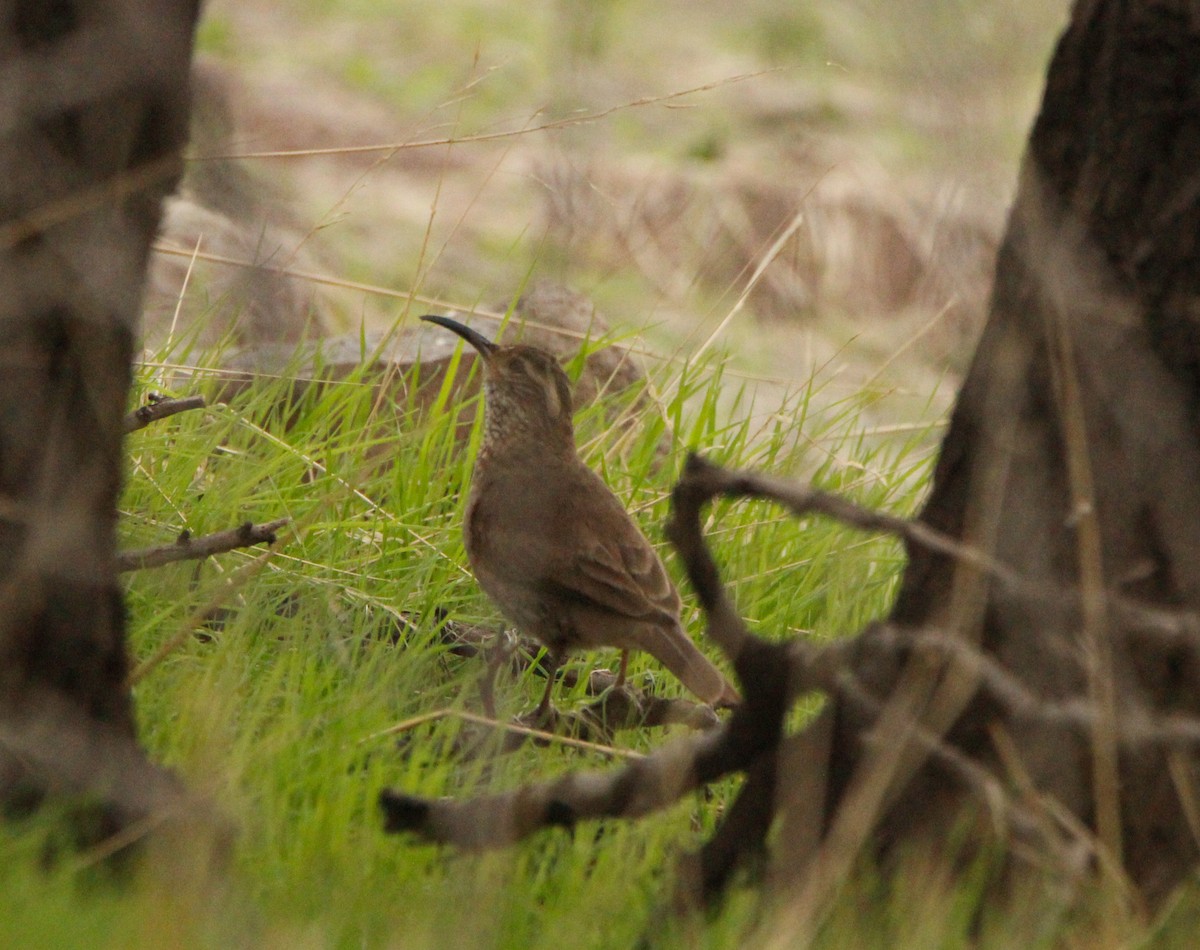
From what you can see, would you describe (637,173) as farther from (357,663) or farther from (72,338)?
(72,338)

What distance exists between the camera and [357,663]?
381 centimetres

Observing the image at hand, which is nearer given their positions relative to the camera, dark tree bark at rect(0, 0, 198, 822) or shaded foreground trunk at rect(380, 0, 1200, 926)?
dark tree bark at rect(0, 0, 198, 822)

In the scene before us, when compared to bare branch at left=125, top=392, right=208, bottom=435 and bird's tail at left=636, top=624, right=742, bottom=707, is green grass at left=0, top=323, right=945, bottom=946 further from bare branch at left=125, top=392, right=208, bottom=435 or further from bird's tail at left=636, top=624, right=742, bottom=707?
bare branch at left=125, top=392, right=208, bottom=435

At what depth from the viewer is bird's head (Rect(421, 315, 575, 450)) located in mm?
4684

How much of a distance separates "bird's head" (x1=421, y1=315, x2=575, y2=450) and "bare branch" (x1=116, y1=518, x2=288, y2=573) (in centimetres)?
136

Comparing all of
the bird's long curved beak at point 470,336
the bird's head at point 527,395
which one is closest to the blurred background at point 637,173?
the bird's long curved beak at point 470,336

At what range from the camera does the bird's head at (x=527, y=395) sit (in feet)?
15.4

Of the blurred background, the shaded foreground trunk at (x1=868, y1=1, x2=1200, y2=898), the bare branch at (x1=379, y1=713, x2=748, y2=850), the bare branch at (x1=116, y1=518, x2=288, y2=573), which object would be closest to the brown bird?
the blurred background

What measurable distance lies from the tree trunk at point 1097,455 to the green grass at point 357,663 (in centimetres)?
55

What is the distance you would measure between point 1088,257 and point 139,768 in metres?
1.76

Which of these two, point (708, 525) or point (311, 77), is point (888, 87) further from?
point (311, 77)

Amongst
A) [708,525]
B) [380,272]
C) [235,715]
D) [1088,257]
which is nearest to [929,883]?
[1088,257]

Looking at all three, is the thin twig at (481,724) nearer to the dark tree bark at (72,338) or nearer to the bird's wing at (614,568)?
the bird's wing at (614,568)

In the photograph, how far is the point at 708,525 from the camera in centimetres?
477
